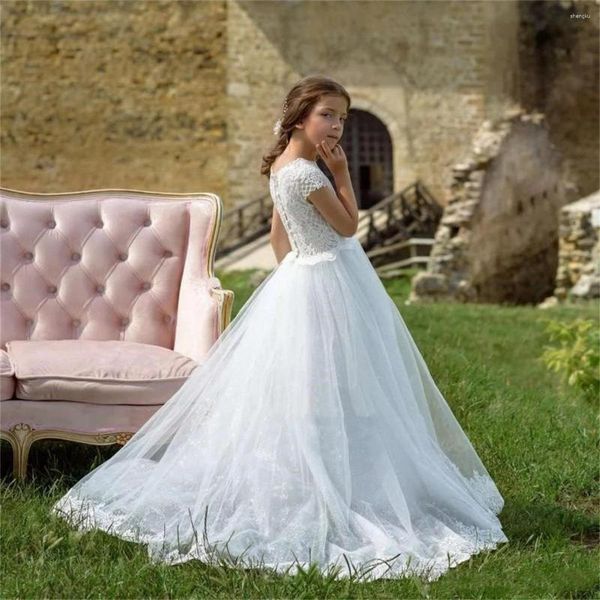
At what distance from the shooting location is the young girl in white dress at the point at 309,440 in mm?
3787

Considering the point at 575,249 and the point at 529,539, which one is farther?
the point at 575,249

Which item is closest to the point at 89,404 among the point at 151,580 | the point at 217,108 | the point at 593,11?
the point at 151,580

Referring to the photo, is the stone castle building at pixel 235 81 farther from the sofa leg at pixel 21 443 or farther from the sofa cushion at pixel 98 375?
the sofa leg at pixel 21 443

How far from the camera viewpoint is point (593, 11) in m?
20.2

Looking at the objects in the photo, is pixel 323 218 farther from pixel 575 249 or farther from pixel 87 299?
pixel 575 249

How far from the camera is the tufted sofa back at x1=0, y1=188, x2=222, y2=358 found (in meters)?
5.43

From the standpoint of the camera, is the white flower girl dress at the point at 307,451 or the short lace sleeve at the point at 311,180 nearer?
the white flower girl dress at the point at 307,451

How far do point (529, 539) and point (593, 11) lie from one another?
17.8 m

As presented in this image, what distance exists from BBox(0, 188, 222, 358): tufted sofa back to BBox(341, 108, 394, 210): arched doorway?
13.6 metres

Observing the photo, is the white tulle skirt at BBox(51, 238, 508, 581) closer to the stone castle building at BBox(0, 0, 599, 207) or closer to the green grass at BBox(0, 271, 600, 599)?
the green grass at BBox(0, 271, 600, 599)

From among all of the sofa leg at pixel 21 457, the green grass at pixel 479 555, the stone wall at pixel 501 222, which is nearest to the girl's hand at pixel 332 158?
the green grass at pixel 479 555

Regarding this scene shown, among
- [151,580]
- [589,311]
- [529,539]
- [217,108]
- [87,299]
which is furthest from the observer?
[217,108]

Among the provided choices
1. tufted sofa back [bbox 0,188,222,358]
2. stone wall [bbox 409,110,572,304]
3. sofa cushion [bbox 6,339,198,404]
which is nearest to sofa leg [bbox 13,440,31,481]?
sofa cushion [bbox 6,339,198,404]

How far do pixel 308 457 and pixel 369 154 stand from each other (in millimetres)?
15516
